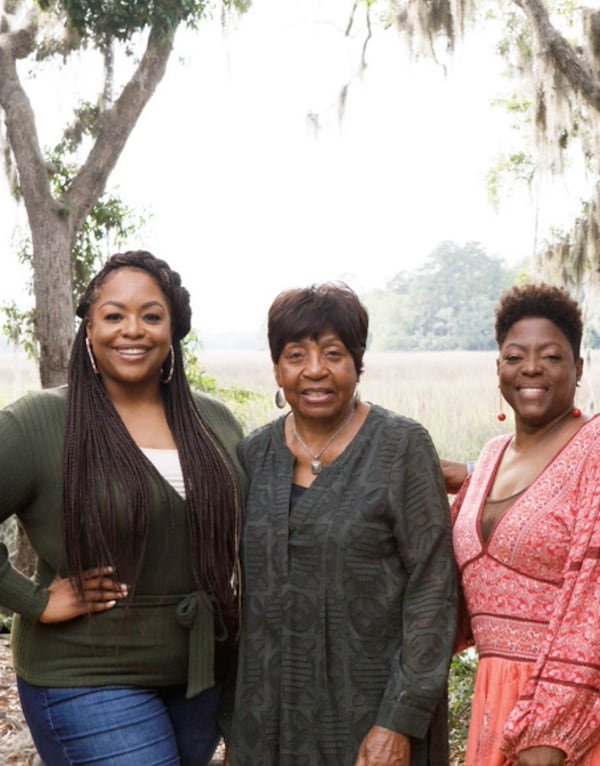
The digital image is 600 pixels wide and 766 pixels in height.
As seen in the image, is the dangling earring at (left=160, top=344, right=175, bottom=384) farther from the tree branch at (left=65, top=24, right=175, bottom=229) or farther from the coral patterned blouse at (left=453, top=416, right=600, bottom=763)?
the tree branch at (left=65, top=24, right=175, bottom=229)

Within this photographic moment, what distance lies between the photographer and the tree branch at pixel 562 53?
7891 mm

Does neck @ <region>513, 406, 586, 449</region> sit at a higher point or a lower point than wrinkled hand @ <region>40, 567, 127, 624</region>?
higher

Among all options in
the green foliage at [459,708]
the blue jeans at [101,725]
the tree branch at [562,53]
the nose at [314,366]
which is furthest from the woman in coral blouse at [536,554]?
the tree branch at [562,53]

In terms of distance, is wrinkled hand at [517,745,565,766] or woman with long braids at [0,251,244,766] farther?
woman with long braids at [0,251,244,766]

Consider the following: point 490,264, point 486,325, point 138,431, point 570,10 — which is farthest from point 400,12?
point 490,264

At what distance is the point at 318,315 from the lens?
9.87 feet

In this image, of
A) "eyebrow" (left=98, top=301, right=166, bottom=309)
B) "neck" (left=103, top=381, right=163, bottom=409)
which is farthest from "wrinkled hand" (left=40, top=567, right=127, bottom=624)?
"eyebrow" (left=98, top=301, right=166, bottom=309)

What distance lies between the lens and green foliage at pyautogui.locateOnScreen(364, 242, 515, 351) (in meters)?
34.1

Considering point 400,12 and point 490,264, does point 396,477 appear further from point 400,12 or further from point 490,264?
point 490,264

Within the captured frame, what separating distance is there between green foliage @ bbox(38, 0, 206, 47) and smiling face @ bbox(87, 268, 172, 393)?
639 centimetres

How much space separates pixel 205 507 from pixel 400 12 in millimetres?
7871

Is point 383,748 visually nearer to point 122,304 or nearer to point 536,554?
point 536,554

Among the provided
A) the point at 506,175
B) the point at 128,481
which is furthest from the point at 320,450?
the point at 506,175

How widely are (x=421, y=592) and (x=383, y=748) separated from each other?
39cm
